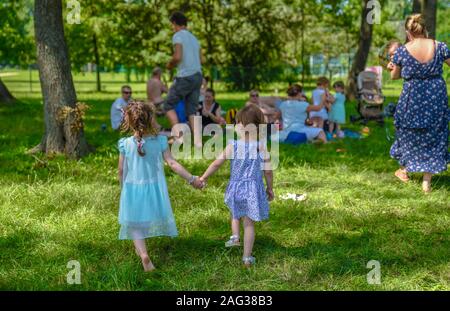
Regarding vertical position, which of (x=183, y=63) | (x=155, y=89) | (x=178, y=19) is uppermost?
(x=178, y=19)

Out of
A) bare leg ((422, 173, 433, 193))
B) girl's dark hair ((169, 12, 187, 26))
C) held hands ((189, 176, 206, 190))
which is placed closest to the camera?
held hands ((189, 176, 206, 190))

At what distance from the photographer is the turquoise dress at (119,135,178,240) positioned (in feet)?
14.8

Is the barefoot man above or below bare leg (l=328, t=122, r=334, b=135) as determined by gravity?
above

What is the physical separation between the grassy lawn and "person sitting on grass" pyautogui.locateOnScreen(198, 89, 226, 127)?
4288 millimetres

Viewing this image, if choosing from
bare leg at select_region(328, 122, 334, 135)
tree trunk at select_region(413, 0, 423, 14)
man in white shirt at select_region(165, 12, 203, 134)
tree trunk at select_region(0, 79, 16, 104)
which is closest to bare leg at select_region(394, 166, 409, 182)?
man in white shirt at select_region(165, 12, 203, 134)

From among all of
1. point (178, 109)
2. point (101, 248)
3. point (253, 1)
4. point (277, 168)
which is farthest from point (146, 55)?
point (101, 248)

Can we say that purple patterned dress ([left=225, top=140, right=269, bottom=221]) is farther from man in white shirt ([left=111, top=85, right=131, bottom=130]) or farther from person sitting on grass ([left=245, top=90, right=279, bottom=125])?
man in white shirt ([left=111, top=85, right=131, bottom=130])

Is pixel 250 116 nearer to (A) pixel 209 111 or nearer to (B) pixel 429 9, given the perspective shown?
(A) pixel 209 111

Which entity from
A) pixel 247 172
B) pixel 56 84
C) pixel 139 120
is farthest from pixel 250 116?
pixel 56 84

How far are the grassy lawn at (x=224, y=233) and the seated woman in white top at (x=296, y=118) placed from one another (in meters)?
2.19

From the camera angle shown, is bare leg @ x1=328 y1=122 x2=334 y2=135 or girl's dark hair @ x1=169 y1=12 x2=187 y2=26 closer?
girl's dark hair @ x1=169 y1=12 x2=187 y2=26

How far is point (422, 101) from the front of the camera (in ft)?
23.4

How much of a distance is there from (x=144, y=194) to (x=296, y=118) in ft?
22.2

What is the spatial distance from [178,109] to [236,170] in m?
7.54
